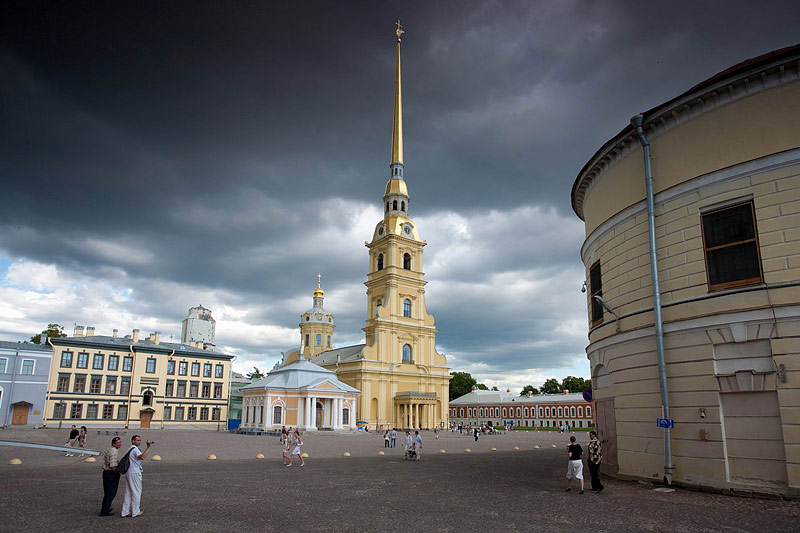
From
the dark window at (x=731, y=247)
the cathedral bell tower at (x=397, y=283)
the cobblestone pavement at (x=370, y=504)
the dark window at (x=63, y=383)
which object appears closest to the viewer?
the cobblestone pavement at (x=370, y=504)

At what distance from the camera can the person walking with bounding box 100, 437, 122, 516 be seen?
11242mm

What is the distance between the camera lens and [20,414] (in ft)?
188

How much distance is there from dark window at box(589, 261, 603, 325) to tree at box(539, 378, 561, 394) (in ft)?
393

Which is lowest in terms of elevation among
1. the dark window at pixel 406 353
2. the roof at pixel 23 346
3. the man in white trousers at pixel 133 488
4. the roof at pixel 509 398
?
the man in white trousers at pixel 133 488

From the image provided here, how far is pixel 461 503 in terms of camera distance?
12883 mm

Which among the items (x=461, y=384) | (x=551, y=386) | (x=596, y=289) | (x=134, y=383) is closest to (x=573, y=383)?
(x=551, y=386)

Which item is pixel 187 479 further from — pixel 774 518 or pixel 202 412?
pixel 202 412

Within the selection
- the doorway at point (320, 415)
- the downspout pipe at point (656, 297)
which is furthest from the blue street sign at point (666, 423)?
the doorway at point (320, 415)

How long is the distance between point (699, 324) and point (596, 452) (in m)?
4.20

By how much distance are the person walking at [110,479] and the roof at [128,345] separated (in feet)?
192

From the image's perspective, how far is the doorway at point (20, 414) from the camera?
186ft

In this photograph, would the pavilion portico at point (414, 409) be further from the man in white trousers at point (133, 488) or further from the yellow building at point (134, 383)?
the man in white trousers at point (133, 488)

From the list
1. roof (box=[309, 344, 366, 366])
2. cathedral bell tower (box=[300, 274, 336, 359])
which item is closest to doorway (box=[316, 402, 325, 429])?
roof (box=[309, 344, 366, 366])

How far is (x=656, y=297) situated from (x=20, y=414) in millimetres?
63104
